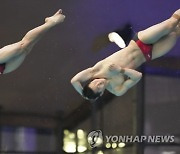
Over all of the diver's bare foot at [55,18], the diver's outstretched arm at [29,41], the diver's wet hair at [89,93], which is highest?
the diver's bare foot at [55,18]

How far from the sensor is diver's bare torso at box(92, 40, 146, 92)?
3.10m

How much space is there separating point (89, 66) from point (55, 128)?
0.46 metres

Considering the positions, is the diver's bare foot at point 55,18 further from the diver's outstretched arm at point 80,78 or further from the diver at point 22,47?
the diver's outstretched arm at point 80,78

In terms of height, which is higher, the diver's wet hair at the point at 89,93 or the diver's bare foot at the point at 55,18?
the diver's bare foot at the point at 55,18

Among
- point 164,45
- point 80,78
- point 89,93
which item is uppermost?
point 164,45

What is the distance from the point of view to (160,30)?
3018 millimetres

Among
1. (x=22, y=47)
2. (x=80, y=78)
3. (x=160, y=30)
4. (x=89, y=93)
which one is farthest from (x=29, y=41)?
(x=160, y=30)

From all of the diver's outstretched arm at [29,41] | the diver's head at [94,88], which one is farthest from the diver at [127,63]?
the diver's outstretched arm at [29,41]

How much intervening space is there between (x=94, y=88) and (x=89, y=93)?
45 millimetres

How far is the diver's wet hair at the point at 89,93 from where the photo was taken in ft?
9.95

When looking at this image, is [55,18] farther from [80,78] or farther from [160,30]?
[160,30]

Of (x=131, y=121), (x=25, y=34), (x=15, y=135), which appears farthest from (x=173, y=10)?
(x=15, y=135)

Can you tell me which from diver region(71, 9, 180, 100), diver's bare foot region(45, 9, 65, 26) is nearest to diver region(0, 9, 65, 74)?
diver's bare foot region(45, 9, 65, 26)

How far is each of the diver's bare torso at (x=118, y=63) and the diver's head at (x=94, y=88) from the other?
0.18 ft
